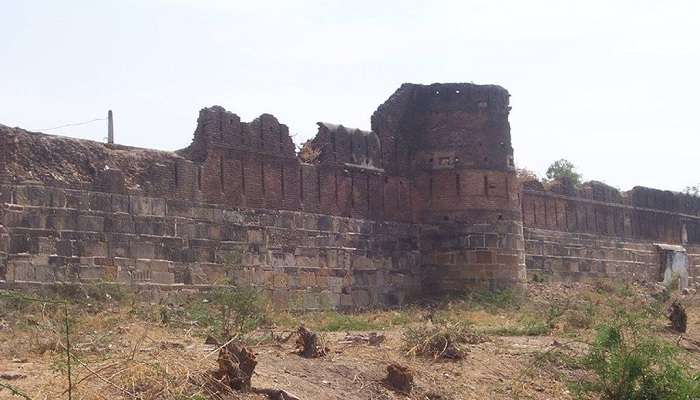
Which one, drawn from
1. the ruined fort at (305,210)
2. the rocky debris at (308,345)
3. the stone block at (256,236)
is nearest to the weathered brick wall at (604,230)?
the ruined fort at (305,210)

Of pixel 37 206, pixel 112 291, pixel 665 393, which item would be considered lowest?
pixel 665 393

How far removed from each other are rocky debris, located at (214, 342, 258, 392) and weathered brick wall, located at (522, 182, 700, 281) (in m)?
12.1

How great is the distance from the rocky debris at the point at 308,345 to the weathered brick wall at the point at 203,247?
12.5ft

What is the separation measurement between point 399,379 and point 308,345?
963 mm

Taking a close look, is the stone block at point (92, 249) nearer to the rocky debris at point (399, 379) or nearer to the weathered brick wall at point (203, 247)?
the weathered brick wall at point (203, 247)

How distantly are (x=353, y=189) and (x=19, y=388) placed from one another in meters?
9.81

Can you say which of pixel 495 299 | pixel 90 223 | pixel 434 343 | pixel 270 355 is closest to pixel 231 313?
pixel 270 355

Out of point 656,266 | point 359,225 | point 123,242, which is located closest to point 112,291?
point 123,242

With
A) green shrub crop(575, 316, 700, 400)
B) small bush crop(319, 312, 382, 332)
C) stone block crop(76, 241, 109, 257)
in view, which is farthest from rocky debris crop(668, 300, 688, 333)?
stone block crop(76, 241, 109, 257)

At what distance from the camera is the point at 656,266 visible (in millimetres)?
23109

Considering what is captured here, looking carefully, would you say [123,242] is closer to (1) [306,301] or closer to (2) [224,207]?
(2) [224,207]

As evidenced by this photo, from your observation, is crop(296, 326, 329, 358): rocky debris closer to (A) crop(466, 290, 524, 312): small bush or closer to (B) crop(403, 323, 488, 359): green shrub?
(B) crop(403, 323, 488, 359): green shrub

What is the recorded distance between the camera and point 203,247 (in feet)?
44.1

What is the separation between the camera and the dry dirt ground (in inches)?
271
